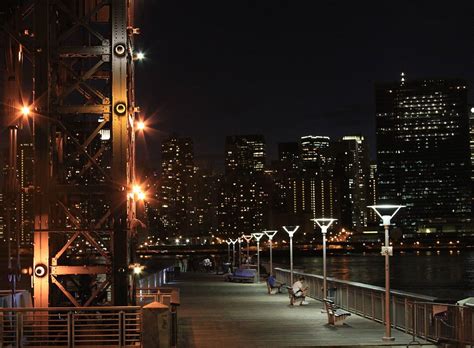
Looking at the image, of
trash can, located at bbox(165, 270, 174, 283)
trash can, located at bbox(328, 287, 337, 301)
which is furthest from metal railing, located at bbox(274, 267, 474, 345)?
trash can, located at bbox(165, 270, 174, 283)

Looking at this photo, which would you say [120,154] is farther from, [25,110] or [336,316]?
[336,316]

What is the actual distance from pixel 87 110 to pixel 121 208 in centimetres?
226

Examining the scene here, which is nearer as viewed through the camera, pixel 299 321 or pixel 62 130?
pixel 62 130

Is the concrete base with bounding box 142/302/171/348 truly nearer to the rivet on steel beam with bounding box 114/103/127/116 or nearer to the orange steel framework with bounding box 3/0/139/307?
the orange steel framework with bounding box 3/0/139/307

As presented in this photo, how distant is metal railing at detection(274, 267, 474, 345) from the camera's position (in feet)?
59.7

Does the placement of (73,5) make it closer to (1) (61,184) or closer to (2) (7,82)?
(2) (7,82)

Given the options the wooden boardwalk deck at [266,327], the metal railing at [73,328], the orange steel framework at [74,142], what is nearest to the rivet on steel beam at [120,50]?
the orange steel framework at [74,142]

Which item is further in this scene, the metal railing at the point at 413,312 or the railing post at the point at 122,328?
the metal railing at the point at 413,312

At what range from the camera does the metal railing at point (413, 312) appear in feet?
59.7

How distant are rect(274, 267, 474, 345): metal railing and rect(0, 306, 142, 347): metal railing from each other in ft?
22.1

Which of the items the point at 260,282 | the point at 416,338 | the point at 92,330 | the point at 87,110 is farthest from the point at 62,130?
the point at 260,282

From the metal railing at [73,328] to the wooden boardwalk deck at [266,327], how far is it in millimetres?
2548

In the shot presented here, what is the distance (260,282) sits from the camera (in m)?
52.7

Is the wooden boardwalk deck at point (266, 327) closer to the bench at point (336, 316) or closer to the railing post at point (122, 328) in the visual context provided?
the bench at point (336, 316)
